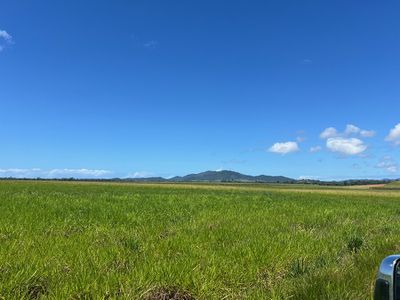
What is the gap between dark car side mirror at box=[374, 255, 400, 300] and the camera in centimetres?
170

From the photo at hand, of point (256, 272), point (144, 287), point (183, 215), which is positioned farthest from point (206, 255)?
point (183, 215)

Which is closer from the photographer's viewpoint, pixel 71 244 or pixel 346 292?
pixel 346 292

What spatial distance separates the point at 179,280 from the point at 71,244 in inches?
124

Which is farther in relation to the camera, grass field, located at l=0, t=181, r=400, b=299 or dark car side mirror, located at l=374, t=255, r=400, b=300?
grass field, located at l=0, t=181, r=400, b=299

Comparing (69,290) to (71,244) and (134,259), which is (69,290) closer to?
(134,259)

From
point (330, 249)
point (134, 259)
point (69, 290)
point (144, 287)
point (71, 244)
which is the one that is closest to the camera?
point (69, 290)

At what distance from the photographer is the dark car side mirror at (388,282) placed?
170cm

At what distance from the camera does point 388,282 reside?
1.74 metres

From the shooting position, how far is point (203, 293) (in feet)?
19.8

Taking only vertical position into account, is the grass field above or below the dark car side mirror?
below

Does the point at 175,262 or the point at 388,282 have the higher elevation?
the point at 388,282

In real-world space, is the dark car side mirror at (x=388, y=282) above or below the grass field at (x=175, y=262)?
above

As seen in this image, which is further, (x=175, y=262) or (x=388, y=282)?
(x=175, y=262)

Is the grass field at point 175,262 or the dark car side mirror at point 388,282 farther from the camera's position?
the grass field at point 175,262
